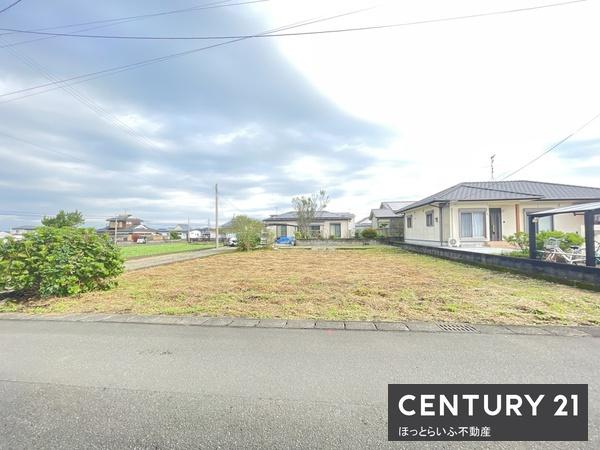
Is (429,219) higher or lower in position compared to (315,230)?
higher

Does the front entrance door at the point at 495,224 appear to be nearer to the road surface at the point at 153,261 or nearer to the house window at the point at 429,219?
the house window at the point at 429,219

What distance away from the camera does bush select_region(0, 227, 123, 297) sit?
17.6ft

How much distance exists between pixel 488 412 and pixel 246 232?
60.7 ft

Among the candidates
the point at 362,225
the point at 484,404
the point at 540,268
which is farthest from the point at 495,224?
the point at 362,225

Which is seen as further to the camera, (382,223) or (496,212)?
(382,223)

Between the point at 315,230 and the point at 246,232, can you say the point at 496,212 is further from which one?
the point at 315,230

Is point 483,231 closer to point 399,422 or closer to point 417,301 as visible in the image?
point 417,301

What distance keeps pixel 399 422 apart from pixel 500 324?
8.86 feet

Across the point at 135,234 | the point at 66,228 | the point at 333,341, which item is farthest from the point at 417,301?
the point at 135,234

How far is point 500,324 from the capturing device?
3803 mm

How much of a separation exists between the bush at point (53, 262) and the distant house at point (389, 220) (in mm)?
20963

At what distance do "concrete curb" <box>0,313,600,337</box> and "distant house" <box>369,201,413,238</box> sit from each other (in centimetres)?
2006

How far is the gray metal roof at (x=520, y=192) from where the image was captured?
13.7 m

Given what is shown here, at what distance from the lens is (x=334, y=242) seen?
1016 inches
